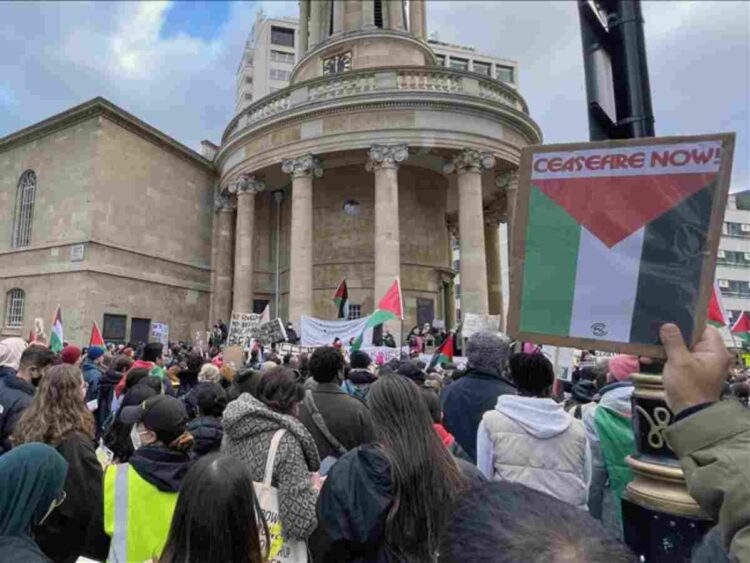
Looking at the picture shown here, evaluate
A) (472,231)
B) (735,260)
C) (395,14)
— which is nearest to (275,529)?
(472,231)

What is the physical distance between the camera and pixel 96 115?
22.9 metres

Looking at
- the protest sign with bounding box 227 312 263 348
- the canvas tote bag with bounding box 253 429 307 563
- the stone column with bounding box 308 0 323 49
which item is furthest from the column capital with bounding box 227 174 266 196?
the canvas tote bag with bounding box 253 429 307 563

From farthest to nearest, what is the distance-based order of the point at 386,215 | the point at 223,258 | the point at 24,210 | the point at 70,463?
the point at 223,258
the point at 24,210
the point at 386,215
the point at 70,463

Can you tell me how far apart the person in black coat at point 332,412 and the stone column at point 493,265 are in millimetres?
23261

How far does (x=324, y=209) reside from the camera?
25969 millimetres

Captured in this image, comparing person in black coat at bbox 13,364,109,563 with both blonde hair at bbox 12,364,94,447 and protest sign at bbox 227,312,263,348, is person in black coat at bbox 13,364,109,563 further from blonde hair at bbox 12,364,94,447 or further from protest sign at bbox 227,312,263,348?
protest sign at bbox 227,312,263,348

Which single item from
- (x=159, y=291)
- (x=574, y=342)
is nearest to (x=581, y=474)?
(x=574, y=342)

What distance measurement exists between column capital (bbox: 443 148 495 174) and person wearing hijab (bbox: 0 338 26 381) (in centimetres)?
1955

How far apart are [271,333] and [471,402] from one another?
13.1 meters

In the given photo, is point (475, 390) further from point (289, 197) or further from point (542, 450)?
point (289, 197)

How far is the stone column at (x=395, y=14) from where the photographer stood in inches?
1120

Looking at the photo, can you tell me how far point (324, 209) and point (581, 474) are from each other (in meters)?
23.7

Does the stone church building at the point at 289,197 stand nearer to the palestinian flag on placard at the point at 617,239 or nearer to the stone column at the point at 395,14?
the stone column at the point at 395,14

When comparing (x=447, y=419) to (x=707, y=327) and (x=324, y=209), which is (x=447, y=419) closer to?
(x=707, y=327)
